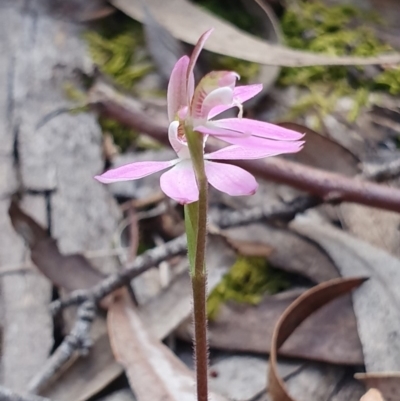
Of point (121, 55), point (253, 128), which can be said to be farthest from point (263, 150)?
point (121, 55)

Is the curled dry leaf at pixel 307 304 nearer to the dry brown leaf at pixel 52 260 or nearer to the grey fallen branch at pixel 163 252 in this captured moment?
the grey fallen branch at pixel 163 252

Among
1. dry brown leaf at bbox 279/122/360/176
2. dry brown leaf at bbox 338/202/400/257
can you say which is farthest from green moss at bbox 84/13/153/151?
dry brown leaf at bbox 338/202/400/257

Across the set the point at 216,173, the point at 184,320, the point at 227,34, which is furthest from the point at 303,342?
the point at 227,34

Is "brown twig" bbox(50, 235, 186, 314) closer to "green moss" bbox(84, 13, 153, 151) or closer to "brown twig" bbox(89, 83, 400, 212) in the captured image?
"brown twig" bbox(89, 83, 400, 212)

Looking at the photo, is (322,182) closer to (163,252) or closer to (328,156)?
(328,156)

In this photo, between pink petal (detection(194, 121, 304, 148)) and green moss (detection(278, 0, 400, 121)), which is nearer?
pink petal (detection(194, 121, 304, 148))

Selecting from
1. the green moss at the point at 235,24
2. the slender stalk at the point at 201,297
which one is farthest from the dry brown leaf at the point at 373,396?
the green moss at the point at 235,24
